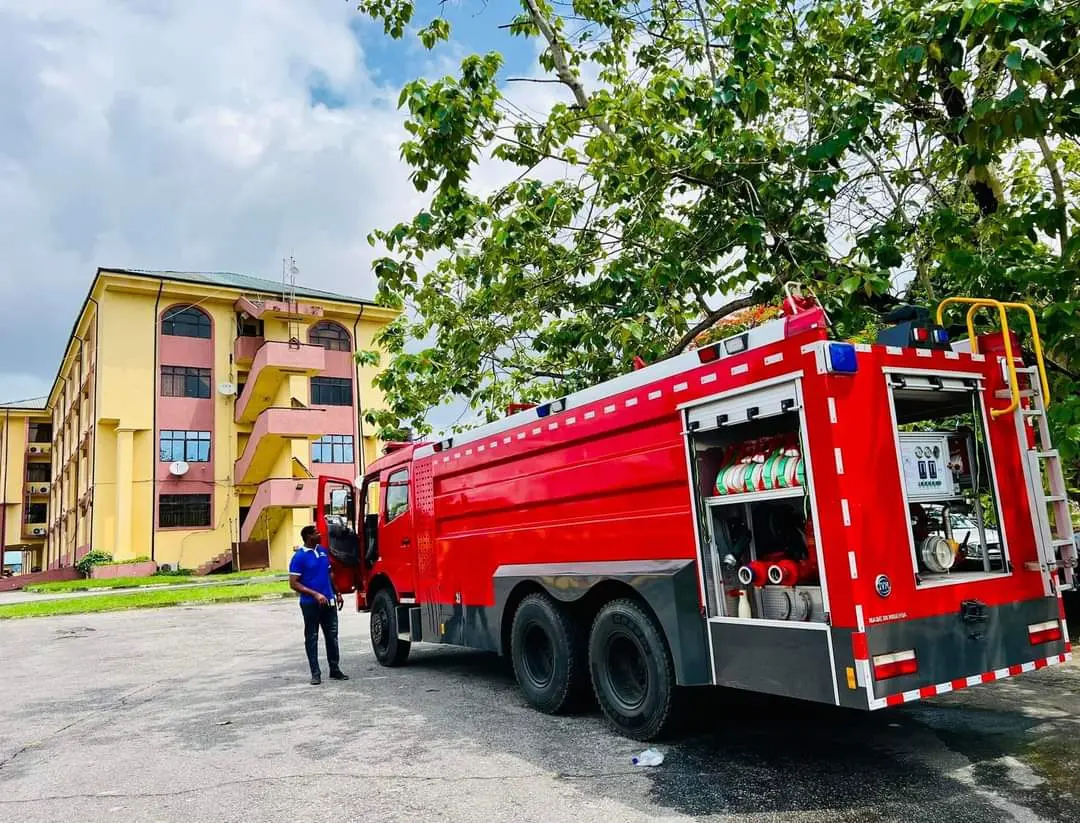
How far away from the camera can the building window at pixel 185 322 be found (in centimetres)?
3716

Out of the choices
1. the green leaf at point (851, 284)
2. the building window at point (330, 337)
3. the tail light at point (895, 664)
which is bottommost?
the tail light at point (895, 664)

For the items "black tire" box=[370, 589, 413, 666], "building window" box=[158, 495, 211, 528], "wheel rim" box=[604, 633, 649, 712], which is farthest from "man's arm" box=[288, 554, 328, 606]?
"building window" box=[158, 495, 211, 528]

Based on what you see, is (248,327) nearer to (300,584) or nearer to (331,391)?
(331,391)

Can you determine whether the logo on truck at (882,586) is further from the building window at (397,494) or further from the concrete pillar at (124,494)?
the concrete pillar at (124,494)

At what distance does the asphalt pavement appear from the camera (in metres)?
4.89

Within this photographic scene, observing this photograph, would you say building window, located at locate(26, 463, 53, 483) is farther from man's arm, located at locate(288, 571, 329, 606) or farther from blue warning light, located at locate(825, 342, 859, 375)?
blue warning light, located at locate(825, 342, 859, 375)

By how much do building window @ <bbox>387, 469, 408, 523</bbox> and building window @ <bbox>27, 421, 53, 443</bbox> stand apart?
61.9m

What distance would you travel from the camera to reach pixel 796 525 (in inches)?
229

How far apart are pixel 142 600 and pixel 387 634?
48.7 feet

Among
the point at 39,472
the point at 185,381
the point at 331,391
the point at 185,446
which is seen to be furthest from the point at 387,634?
the point at 39,472

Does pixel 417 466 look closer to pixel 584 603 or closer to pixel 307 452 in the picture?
pixel 584 603

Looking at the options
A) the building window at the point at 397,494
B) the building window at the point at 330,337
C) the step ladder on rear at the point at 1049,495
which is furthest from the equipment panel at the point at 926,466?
the building window at the point at 330,337

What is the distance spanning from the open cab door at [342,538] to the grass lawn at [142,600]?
12.7 metres

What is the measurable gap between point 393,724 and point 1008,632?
192 inches
